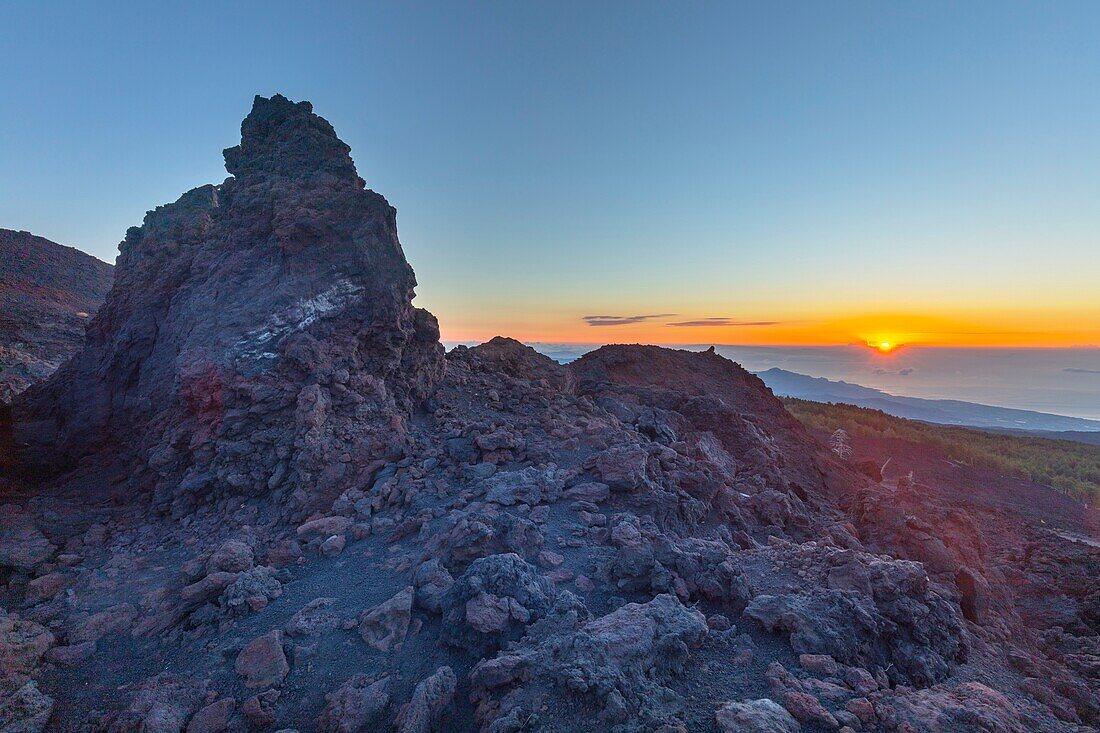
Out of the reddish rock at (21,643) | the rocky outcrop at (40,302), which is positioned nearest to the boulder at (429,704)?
the reddish rock at (21,643)

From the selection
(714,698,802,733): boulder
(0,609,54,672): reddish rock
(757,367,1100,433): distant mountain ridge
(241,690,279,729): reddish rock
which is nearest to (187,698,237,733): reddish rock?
(241,690,279,729): reddish rock

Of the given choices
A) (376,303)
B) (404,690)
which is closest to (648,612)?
(404,690)

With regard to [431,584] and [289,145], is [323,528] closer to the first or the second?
[431,584]

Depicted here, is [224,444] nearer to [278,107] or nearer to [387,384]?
[387,384]

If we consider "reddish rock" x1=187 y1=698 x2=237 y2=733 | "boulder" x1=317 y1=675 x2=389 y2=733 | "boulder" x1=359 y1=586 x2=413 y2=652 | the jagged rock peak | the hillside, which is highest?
the jagged rock peak

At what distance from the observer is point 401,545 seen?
21.5ft

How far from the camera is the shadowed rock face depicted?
8.30 meters

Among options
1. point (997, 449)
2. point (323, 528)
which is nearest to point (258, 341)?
point (323, 528)

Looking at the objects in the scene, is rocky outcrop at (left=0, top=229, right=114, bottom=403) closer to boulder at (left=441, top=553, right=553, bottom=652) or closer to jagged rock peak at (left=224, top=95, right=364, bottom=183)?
jagged rock peak at (left=224, top=95, right=364, bottom=183)

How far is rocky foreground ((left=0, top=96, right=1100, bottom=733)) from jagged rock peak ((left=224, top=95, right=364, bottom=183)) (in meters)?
0.07

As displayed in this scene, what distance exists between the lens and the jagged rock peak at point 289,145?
10.5 metres

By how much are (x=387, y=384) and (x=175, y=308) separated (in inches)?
185

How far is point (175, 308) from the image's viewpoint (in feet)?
32.9

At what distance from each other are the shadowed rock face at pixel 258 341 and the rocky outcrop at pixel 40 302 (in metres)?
4.08
